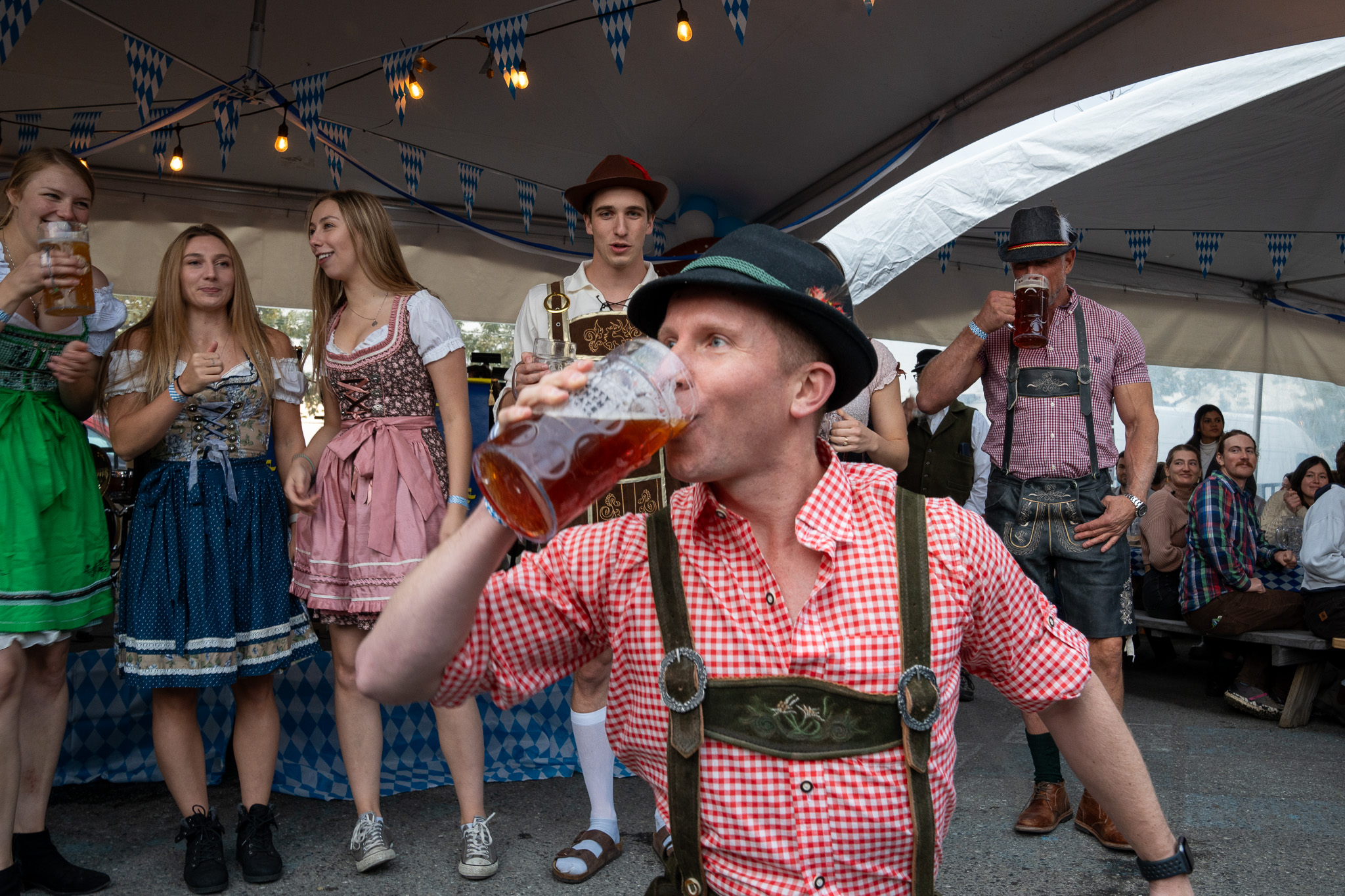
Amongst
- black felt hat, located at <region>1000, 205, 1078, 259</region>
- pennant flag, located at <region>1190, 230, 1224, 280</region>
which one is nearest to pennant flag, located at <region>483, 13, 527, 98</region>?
black felt hat, located at <region>1000, 205, 1078, 259</region>

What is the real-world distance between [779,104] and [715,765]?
6.15 meters

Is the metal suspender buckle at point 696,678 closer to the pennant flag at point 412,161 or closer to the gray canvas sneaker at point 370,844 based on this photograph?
the gray canvas sneaker at point 370,844

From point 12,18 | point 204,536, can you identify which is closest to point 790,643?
point 204,536

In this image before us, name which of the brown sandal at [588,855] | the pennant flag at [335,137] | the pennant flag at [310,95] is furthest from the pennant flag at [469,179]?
the brown sandal at [588,855]

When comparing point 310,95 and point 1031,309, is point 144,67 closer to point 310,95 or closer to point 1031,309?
point 310,95

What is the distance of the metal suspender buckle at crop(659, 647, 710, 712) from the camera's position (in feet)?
3.76

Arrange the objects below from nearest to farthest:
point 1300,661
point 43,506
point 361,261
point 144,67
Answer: point 43,506 < point 361,261 < point 1300,661 < point 144,67

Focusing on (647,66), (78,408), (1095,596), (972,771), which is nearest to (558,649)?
(78,408)

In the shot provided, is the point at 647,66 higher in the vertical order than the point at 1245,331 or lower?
higher

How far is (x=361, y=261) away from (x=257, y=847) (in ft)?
5.55

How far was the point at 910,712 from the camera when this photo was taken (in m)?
1.13

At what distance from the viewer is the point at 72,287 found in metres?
2.32

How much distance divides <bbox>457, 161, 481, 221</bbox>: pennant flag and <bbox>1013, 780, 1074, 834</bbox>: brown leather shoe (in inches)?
235

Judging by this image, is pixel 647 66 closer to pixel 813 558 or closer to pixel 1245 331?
pixel 813 558
